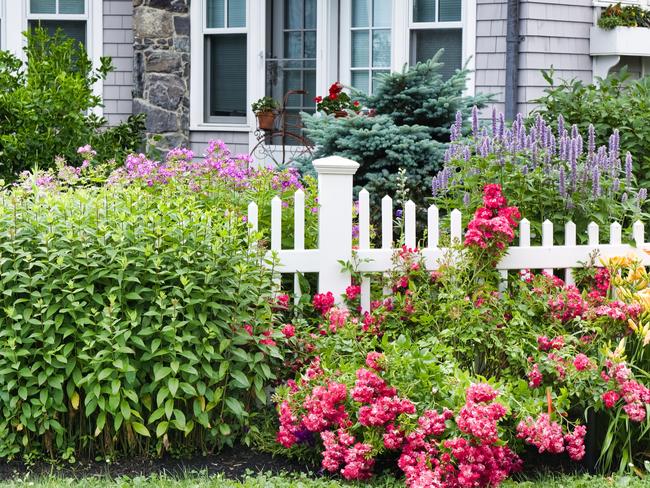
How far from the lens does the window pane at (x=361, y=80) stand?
989 cm

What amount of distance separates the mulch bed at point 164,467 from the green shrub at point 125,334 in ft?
0.22

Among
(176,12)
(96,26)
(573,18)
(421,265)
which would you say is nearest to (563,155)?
(421,265)

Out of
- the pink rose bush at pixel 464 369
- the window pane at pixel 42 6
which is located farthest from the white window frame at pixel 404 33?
the pink rose bush at pixel 464 369

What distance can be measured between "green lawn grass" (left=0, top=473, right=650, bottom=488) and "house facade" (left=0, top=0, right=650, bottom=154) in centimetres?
503

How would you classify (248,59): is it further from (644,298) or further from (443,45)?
(644,298)

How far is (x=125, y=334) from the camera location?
4430 millimetres

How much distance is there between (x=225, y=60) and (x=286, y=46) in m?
0.65

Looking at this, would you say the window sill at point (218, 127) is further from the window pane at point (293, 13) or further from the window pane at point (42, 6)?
the window pane at point (42, 6)

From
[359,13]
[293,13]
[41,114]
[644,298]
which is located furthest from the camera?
[293,13]

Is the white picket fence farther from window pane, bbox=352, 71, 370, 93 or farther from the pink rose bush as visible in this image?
window pane, bbox=352, 71, 370, 93

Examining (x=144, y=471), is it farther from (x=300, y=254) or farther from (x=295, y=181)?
(x=295, y=181)

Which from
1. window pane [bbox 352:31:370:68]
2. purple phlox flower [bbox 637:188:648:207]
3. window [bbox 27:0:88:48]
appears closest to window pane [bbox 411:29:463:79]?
window pane [bbox 352:31:370:68]

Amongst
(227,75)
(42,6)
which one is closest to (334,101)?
(227,75)

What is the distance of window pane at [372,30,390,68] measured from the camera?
32.0 ft
